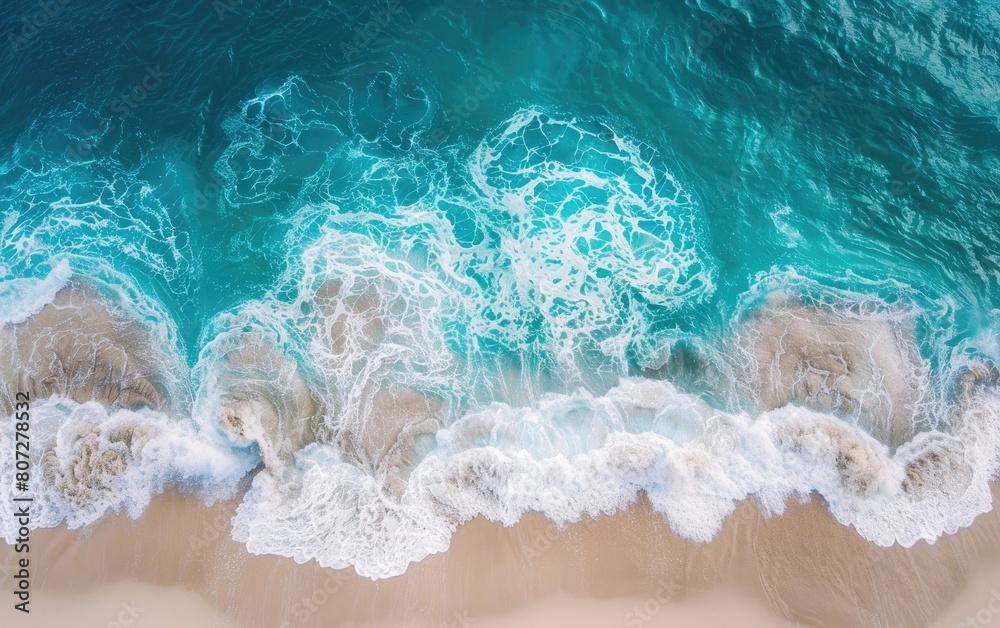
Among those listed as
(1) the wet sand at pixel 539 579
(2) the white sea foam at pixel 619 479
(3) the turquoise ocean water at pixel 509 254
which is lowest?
(1) the wet sand at pixel 539 579

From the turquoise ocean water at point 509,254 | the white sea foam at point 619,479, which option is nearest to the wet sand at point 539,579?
the white sea foam at point 619,479

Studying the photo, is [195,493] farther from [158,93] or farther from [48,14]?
[48,14]

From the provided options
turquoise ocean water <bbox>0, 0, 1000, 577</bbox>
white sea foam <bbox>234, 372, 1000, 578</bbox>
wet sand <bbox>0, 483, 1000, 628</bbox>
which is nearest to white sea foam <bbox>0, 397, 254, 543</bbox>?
Answer: turquoise ocean water <bbox>0, 0, 1000, 577</bbox>

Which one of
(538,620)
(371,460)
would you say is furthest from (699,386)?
(371,460)

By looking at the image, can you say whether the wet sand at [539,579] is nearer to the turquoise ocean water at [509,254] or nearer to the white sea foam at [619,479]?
the white sea foam at [619,479]

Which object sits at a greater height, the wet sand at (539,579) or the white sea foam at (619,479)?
the white sea foam at (619,479)

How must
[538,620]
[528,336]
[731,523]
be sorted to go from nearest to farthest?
[538,620] < [731,523] < [528,336]
